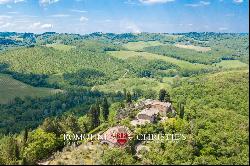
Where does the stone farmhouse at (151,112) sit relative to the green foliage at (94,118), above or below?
above

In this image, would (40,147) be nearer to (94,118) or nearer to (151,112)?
(94,118)

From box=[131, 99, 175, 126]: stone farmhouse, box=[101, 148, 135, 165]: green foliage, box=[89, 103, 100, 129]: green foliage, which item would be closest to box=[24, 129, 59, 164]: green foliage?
box=[101, 148, 135, 165]: green foliage

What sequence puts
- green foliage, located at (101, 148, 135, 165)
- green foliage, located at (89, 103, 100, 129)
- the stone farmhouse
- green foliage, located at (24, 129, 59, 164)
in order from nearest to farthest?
1. green foliage, located at (101, 148, 135, 165)
2. green foliage, located at (24, 129, 59, 164)
3. the stone farmhouse
4. green foliage, located at (89, 103, 100, 129)

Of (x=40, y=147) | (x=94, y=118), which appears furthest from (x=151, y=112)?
(x=40, y=147)

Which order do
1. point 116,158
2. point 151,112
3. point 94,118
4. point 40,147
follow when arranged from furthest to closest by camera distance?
point 94,118 → point 151,112 → point 40,147 → point 116,158

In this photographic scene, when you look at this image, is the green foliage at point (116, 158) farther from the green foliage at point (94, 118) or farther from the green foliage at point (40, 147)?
the green foliage at point (94, 118)

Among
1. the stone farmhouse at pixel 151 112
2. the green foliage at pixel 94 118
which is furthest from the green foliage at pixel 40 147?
the green foliage at pixel 94 118

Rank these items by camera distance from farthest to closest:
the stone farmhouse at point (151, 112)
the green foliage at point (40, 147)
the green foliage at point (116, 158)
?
1. the stone farmhouse at point (151, 112)
2. the green foliage at point (40, 147)
3. the green foliage at point (116, 158)

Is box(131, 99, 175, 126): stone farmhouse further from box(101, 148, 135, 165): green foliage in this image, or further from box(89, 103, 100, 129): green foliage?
box(101, 148, 135, 165): green foliage

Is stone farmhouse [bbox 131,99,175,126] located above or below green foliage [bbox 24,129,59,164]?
above

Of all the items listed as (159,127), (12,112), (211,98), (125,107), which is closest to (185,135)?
(159,127)

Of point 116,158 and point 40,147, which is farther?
point 40,147
